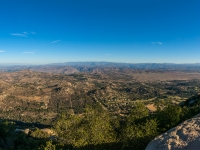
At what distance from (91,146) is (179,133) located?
1938 centimetres

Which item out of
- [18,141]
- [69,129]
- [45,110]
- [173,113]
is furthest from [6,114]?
[173,113]

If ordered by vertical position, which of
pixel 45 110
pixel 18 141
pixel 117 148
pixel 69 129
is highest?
pixel 69 129

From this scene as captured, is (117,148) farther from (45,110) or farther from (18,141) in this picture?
(45,110)

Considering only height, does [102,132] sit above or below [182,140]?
below

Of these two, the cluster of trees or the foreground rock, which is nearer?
the foreground rock

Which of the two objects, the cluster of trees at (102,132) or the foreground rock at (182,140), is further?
the cluster of trees at (102,132)

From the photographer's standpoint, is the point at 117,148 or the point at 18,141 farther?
the point at 18,141

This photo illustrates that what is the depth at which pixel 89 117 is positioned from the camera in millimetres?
42750

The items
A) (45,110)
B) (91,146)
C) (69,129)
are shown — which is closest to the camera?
(91,146)

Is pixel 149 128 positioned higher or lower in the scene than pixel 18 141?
higher

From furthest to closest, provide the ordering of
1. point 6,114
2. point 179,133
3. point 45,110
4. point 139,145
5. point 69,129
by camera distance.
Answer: point 45,110
point 6,114
point 69,129
point 139,145
point 179,133

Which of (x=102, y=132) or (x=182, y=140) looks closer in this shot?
(x=182, y=140)

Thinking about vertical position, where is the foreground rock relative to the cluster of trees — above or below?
above

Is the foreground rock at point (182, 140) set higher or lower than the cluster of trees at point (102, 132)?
higher
